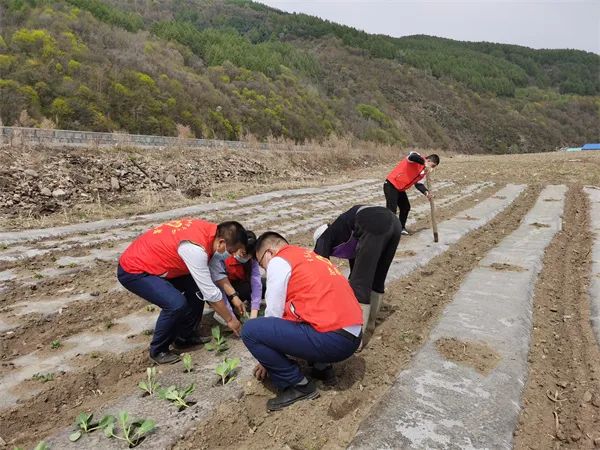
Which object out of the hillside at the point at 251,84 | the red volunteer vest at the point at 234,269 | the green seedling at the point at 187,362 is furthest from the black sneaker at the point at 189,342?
the hillside at the point at 251,84

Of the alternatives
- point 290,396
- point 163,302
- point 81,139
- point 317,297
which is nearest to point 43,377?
point 163,302

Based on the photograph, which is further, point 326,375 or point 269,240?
point 326,375

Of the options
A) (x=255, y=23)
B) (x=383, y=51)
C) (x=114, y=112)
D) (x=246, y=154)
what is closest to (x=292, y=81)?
(x=114, y=112)

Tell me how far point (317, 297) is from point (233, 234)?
86 centimetres

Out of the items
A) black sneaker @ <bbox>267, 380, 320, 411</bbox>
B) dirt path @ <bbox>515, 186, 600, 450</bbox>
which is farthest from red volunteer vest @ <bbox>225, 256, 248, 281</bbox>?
dirt path @ <bbox>515, 186, 600, 450</bbox>

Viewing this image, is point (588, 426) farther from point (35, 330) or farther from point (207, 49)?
point (207, 49)

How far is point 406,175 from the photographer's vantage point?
8.23m

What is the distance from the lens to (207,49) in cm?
4538

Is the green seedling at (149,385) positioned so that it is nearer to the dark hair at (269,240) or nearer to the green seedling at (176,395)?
the green seedling at (176,395)

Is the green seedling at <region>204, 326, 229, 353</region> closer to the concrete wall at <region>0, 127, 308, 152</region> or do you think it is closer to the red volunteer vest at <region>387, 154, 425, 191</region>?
the red volunteer vest at <region>387, 154, 425, 191</region>

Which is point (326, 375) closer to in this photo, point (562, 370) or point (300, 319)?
point (300, 319)

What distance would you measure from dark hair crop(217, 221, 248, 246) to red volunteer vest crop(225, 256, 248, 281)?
535 millimetres

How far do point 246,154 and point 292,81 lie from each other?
29202 millimetres

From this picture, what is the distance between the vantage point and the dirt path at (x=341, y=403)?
2.94 m
